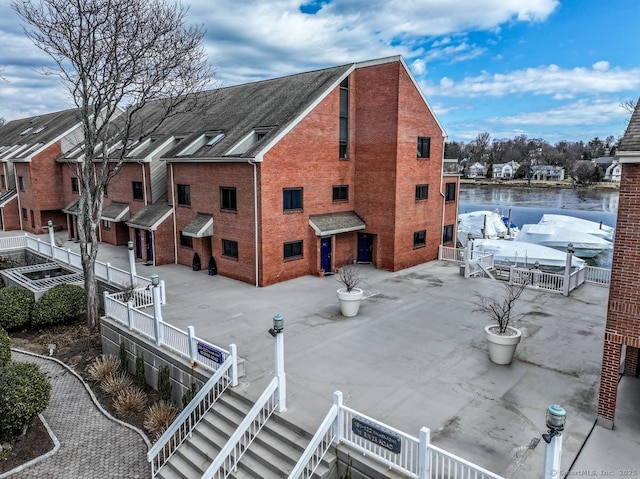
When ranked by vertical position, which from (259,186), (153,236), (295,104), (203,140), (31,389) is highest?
(295,104)

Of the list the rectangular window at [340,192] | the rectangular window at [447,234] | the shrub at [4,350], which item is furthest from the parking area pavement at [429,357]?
the rectangular window at [447,234]

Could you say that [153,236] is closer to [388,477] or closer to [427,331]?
[427,331]

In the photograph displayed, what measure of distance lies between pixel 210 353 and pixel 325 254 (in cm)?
1113

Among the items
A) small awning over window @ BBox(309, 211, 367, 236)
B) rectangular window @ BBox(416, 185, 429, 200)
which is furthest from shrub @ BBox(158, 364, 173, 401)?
rectangular window @ BBox(416, 185, 429, 200)

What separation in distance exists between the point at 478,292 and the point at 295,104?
39.1ft

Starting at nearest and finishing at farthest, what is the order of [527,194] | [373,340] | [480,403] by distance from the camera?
[480,403] → [373,340] → [527,194]

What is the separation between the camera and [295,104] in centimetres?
2073

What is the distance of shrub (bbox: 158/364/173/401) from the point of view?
39.3 ft

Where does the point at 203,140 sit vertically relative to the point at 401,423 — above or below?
above

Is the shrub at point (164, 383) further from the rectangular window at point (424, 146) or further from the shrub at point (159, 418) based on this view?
the rectangular window at point (424, 146)

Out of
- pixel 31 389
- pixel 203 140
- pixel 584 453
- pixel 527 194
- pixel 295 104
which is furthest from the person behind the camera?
pixel 527 194

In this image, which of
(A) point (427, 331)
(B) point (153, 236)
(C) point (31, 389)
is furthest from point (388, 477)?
(B) point (153, 236)

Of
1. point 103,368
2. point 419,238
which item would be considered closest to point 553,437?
point 103,368

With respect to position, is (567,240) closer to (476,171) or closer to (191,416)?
(191,416)
